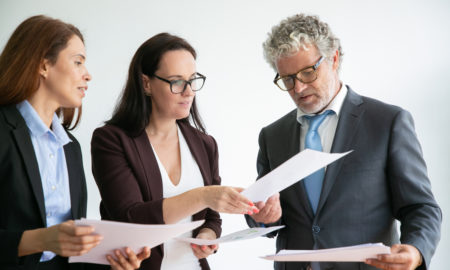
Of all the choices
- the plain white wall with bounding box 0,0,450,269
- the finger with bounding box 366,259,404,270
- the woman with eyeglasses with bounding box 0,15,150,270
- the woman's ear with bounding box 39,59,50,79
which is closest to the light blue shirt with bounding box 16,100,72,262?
the woman with eyeglasses with bounding box 0,15,150,270

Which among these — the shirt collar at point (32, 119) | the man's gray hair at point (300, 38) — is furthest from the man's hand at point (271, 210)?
the shirt collar at point (32, 119)

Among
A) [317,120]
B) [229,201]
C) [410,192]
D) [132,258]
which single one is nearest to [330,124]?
[317,120]

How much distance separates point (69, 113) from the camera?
1991 millimetres

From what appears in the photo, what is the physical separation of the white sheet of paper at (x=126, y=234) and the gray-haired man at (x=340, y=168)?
0.44 meters

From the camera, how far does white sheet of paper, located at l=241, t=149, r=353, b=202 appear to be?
1491 mm

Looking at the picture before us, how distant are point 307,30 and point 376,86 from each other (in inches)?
87.9

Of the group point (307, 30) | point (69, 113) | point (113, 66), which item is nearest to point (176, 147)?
point (69, 113)

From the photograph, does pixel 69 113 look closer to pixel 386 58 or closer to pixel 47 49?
pixel 47 49

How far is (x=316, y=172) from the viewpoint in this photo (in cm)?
191

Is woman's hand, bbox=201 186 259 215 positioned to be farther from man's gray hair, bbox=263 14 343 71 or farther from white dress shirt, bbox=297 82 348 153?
man's gray hair, bbox=263 14 343 71

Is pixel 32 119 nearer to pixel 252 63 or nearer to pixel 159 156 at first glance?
pixel 159 156

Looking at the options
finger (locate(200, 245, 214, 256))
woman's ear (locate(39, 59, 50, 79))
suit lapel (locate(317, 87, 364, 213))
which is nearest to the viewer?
woman's ear (locate(39, 59, 50, 79))

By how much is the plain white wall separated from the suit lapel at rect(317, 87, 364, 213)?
2078 millimetres

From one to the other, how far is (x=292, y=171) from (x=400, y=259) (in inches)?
17.4
